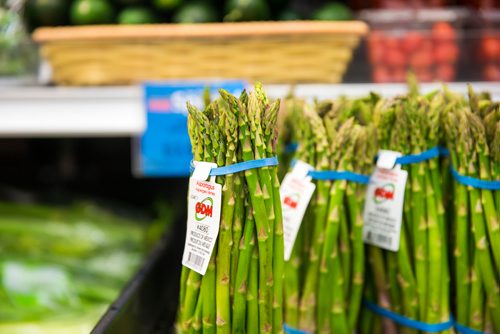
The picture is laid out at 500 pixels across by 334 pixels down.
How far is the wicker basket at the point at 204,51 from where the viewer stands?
4.65 feet

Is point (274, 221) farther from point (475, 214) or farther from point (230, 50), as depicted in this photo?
point (230, 50)

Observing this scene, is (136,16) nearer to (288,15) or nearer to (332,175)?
(288,15)

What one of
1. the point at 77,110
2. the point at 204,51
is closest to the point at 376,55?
the point at 204,51

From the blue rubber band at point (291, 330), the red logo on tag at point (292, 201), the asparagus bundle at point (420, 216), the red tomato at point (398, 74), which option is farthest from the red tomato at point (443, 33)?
the blue rubber band at point (291, 330)

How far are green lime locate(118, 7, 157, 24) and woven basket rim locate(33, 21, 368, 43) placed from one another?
8cm

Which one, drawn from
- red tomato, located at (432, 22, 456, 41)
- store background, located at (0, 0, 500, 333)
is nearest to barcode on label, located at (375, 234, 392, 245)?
store background, located at (0, 0, 500, 333)

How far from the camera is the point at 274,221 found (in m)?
0.82

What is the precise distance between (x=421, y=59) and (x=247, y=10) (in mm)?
489

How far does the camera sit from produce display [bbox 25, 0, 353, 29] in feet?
4.95

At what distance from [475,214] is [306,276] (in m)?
0.31

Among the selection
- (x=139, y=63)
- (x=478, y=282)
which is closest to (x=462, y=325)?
(x=478, y=282)

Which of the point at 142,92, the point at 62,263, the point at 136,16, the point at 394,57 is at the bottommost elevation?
the point at 62,263

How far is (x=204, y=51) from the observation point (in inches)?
57.2

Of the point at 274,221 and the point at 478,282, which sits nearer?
the point at 274,221
